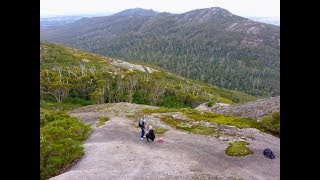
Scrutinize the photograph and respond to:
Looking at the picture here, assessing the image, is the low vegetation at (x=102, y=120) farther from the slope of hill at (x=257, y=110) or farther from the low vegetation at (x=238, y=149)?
the slope of hill at (x=257, y=110)

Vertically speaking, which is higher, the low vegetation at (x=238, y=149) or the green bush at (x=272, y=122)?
the green bush at (x=272, y=122)

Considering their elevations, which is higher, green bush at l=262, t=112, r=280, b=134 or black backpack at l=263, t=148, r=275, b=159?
green bush at l=262, t=112, r=280, b=134

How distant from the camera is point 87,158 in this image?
32938 millimetres

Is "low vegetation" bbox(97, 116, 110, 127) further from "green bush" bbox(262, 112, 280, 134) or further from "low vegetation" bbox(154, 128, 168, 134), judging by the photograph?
"green bush" bbox(262, 112, 280, 134)

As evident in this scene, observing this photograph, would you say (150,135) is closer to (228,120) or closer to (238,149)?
(238,149)

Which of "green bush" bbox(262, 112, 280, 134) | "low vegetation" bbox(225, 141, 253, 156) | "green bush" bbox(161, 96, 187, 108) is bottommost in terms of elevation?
"green bush" bbox(161, 96, 187, 108)

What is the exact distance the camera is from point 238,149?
37562 millimetres

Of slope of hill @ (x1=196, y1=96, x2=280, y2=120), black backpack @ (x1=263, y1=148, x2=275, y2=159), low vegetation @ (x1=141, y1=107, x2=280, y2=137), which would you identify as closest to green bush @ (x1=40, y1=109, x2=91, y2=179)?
low vegetation @ (x1=141, y1=107, x2=280, y2=137)

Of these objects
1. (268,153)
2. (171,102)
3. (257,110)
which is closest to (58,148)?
(268,153)

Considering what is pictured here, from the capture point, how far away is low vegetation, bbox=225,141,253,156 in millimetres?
36256

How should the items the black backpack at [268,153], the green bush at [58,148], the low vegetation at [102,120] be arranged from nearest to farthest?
the green bush at [58,148] → the black backpack at [268,153] → the low vegetation at [102,120]

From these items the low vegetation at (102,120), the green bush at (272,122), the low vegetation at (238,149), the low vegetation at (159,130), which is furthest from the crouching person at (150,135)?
the green bush at (272,122)

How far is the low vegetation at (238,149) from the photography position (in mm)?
36256
